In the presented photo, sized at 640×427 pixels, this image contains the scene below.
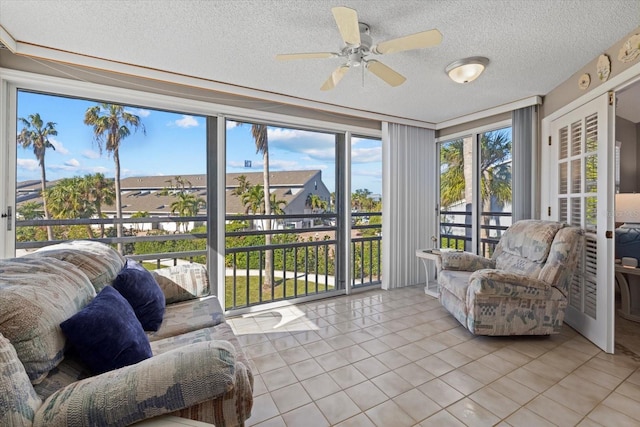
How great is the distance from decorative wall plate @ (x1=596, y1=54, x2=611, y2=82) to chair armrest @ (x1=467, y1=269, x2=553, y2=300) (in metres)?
1.69

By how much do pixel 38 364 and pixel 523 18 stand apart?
2939 mm

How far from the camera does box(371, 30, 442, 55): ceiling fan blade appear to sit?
1612 mm

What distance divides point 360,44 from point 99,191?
2.47 meters

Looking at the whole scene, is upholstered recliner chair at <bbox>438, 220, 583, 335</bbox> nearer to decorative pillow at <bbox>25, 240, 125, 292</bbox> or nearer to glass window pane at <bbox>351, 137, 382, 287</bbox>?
glass window pane at <bbox>351, 137, 382, 287</bbox>

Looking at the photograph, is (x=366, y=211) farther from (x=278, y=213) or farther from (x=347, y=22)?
(x=347, y=22)

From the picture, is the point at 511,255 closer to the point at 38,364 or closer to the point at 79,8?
the point at 38,364

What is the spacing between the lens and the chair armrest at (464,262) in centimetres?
315

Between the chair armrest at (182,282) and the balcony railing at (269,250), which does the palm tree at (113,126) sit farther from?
the chair armrest at (182,282)

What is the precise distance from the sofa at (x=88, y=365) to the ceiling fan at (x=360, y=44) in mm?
1616

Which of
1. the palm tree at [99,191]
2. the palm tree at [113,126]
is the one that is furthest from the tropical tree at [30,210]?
the palm tree at [113,126]

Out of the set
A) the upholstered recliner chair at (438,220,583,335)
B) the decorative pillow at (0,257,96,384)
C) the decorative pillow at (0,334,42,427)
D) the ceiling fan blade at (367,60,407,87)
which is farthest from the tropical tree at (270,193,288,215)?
the decorative pillow at (0,334,42,427)

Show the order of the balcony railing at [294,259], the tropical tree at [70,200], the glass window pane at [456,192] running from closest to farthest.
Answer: the tropical tree at [70,200]
the balcony railing at [294,259]
the glass window pane at [456,192]

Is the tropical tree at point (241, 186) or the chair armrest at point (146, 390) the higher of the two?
the tropical tree at point (241, 186)

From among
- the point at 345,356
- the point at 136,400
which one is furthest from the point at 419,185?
the point at 136,400
